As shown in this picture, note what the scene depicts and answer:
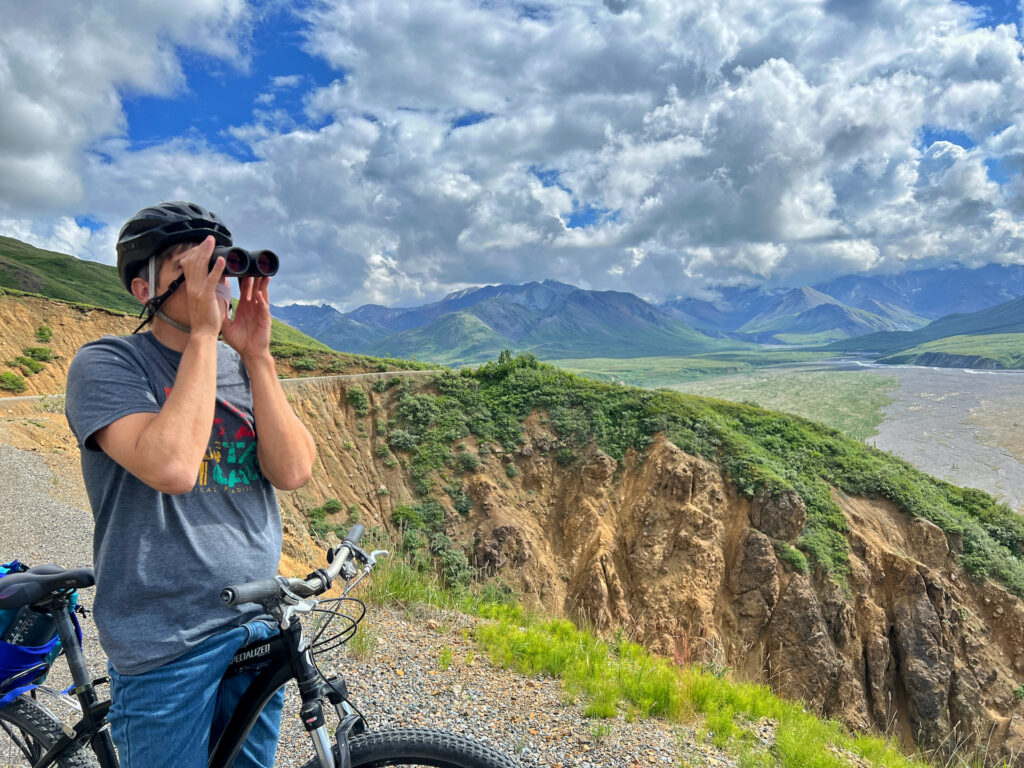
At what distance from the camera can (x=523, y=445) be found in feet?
81.7

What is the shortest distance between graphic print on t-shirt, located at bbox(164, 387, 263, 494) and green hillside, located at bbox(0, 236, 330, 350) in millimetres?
62511

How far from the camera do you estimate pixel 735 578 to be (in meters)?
20.7

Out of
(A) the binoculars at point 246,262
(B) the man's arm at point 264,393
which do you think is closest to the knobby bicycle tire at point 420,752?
(B) the man's arm at point 264,393

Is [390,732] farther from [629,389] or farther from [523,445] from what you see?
[629,389]

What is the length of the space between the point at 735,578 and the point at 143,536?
22.1m

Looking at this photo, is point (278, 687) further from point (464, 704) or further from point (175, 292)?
point (464, 704)

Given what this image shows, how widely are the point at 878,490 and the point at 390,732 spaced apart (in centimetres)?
2713

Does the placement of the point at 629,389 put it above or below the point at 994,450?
above

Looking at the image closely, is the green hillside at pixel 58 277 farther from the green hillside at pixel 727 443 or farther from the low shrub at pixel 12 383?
the green hillside at pixel 727 443

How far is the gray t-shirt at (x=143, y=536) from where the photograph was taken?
Answer: 203cm

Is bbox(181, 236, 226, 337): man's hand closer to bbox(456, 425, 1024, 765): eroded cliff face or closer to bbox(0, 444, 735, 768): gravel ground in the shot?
bbox(0, 444, 735, 768): gravel ground

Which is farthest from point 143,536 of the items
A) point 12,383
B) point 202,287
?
point 12,383

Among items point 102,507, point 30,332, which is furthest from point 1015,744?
point 30,332

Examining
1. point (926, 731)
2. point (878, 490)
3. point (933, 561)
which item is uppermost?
point (878, 490)
